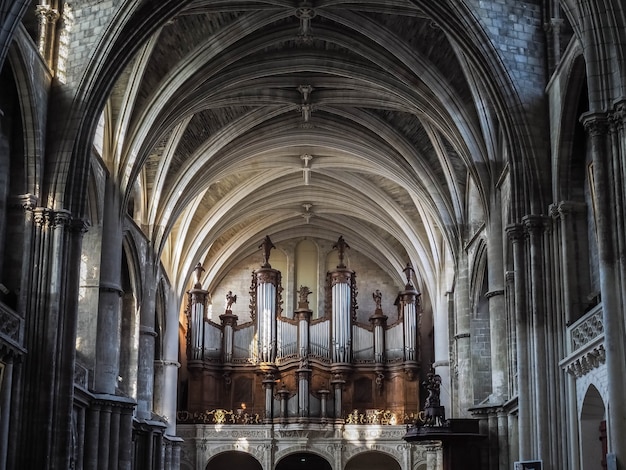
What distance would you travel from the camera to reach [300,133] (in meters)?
34.2

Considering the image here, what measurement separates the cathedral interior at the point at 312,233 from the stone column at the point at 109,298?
77 millimetres

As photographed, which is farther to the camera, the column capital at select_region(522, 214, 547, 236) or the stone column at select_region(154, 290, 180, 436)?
the stone column at select_region(154, 290, 180, 436)

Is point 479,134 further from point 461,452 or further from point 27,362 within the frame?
point 27,362

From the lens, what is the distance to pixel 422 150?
3312 cm

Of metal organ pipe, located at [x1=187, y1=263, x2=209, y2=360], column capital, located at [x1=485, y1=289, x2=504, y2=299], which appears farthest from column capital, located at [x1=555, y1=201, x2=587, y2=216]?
metal organ pipe, located at [x1=187, y1=263, x2=209, y2=360]

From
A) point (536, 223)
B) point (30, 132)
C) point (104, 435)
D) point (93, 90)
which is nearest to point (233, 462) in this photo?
point (104, 435)

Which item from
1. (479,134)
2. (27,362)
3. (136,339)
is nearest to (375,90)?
(479,134)

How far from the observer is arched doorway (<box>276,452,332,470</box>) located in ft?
140

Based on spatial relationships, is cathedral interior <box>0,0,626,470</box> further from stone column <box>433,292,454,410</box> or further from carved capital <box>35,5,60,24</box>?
stone column <box>433,292,454,410</box>

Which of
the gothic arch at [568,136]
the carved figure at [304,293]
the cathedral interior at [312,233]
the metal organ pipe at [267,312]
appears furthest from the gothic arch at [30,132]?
the carved figure at [304,293]

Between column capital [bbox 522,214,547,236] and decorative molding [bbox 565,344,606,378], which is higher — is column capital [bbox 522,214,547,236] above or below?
above

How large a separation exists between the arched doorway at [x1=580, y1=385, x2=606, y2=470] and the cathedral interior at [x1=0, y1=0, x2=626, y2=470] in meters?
0.05

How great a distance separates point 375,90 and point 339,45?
203 centimetres

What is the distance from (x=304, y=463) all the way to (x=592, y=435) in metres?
25.0
